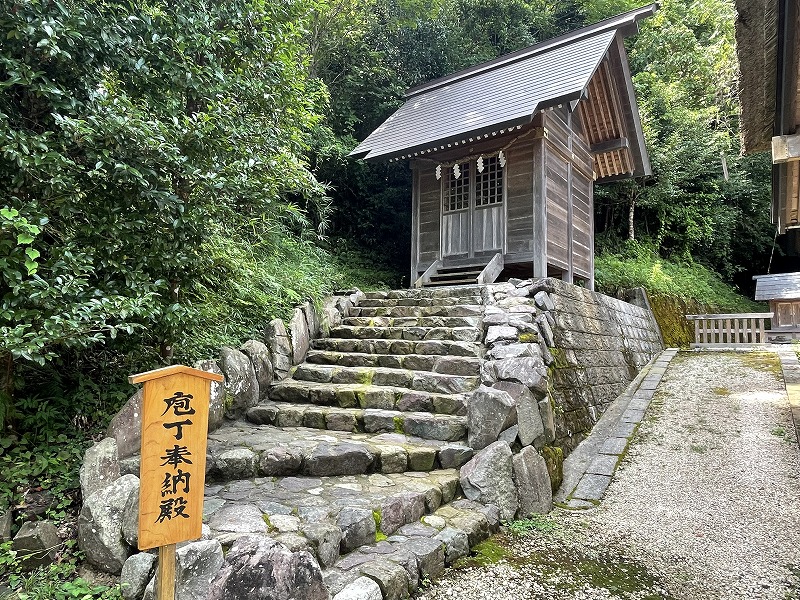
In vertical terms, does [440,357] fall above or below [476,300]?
below

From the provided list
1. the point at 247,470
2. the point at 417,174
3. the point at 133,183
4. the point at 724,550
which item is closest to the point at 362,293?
the point at 417,174

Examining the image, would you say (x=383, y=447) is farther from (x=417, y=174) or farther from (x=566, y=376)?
(x=417, y=174)

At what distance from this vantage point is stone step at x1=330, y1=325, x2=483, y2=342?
Answer: 6.00m

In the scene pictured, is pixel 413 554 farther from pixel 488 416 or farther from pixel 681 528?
pixel 681 528

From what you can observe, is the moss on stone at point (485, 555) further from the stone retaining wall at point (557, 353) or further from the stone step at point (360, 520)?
the stone retaining wall at point (557, 353)

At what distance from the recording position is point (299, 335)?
628cm

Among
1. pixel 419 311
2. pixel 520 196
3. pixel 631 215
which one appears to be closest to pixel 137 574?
pixel 419 311

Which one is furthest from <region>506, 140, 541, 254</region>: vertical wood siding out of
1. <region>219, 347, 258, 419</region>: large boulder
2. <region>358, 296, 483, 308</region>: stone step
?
<region>219, 347, 258, 419</region>: large boulder

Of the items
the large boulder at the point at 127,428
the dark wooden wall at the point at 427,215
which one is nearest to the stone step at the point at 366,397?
the large boulder at the point at 127,428

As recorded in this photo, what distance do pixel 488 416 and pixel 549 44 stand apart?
9.55 m

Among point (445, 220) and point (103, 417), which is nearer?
point (103, 417)

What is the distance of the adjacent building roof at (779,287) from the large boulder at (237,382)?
1664 centimetres

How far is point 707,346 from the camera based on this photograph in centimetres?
1224

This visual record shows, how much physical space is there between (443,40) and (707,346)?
1155 cm
